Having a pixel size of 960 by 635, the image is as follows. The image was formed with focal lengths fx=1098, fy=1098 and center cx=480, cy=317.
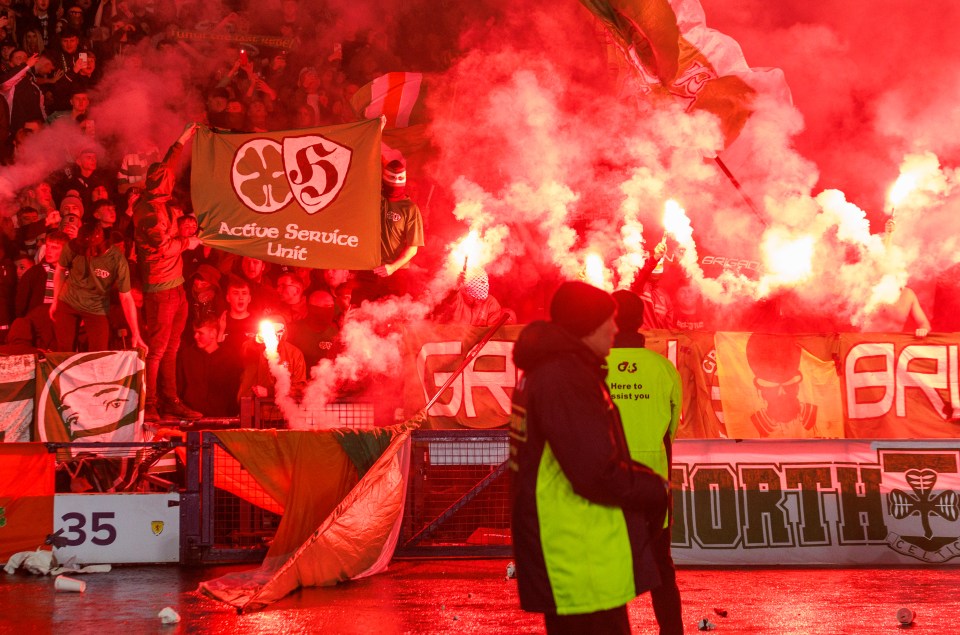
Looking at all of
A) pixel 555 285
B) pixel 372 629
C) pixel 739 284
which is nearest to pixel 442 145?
pixel 555 285

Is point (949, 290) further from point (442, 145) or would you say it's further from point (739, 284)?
point (442, 145)

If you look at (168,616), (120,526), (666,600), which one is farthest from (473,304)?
(666,600)

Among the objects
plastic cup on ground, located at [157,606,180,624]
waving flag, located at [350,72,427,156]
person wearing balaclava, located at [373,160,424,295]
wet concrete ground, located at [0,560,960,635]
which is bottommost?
wet concrete ground, located at [0,560,960,635]

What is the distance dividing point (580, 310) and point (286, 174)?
7780 millimetres

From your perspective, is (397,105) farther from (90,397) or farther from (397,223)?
(90,397)

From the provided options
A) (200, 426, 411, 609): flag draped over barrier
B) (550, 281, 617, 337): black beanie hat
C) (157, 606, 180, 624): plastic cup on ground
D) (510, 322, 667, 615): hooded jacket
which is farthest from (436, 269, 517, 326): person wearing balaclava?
(510, 322, 667, 615): hooded jacket

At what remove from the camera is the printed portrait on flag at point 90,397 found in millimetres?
9742

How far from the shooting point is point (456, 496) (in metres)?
9.66

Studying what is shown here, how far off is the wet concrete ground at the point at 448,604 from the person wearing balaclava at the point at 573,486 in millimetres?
3183

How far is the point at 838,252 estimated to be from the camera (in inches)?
444

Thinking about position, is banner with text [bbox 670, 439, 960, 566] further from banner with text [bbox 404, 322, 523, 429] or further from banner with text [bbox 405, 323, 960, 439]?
banner with text [bbox 404, 322, 523, 429]

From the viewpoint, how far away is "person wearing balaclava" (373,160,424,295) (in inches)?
453

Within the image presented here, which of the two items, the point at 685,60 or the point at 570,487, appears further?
the point at 685,60

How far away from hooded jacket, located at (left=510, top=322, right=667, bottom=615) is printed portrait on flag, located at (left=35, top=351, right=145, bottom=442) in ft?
22.9
